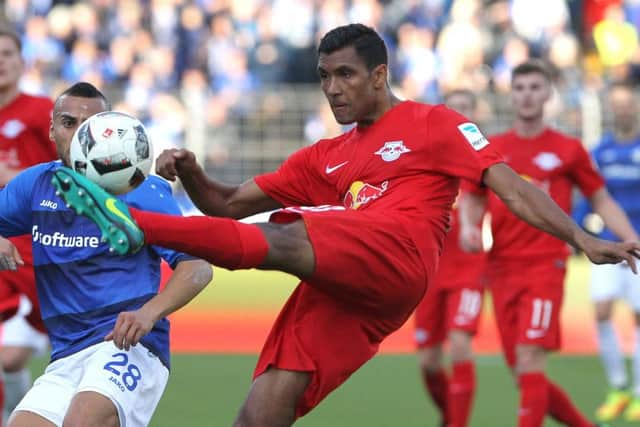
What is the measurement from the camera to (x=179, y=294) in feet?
18.2

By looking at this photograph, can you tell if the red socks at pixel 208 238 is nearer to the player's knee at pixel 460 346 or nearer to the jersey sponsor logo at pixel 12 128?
the jersey sponsor logo at pixel 12 128

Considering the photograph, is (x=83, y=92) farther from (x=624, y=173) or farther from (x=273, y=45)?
(x=273, y=45)

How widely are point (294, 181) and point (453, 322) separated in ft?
11.0

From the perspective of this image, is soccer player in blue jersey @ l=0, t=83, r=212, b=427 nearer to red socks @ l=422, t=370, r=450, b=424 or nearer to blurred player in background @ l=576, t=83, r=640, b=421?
red socks @ l=422, t=370, r=450, b=424

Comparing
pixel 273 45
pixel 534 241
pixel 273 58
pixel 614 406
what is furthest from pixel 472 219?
pixel 273 45

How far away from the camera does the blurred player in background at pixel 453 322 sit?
9.29 meters

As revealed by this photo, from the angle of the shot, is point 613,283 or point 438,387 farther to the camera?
point 613,283

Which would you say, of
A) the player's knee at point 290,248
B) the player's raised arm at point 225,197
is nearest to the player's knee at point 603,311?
the player's raised arm at point 225,197

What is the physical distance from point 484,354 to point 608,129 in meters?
7.61

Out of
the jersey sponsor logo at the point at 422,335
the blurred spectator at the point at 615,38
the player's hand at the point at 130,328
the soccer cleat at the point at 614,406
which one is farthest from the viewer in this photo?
the blurred spectator at the point at 615,38

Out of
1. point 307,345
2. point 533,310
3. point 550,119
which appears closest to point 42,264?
point 307,345

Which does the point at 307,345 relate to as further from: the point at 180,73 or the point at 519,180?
the point at 180,73

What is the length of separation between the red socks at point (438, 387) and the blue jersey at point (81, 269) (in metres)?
4.25

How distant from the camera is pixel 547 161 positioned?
9008mm
